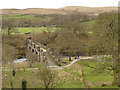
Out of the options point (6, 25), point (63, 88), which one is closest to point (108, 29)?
point (63, 88)

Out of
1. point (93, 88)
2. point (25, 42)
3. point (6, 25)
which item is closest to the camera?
point (93, 88)

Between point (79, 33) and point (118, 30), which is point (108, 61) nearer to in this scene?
point (118, 30)

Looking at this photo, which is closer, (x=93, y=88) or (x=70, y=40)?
(x=93, y=88)

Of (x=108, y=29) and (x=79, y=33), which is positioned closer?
(x=108, y=29)

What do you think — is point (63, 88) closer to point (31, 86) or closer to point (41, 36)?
point (31, 86)

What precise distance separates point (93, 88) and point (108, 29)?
22.8 ft

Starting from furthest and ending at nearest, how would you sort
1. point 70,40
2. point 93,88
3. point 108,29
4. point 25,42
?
point 25,42
point 70,40
point 108,29
point 93,88

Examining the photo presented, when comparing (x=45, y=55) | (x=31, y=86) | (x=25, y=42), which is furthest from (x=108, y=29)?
(x=25, y=42)

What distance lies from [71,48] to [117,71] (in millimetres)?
18766

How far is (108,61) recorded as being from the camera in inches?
628

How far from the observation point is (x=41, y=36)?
50844 millimetres

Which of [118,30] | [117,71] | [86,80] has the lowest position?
[86,80]

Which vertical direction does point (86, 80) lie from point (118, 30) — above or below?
below

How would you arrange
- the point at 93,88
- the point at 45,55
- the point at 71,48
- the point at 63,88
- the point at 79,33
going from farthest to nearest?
1. the point at 79,33
2. the point at 71,48
3. the point at 45,55
4. the point at 63,88
5. the point at 93,88
